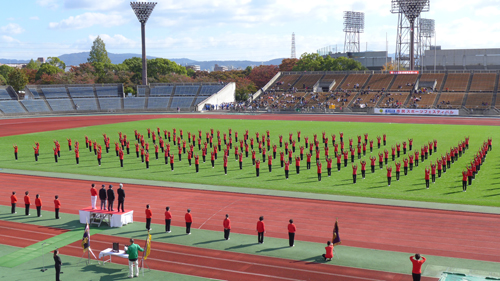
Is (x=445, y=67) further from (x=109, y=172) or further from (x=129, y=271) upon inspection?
(x=129, y=271)

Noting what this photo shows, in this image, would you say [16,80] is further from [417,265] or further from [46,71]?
[417,265]

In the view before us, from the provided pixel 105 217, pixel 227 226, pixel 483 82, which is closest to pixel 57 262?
pixel 105 217

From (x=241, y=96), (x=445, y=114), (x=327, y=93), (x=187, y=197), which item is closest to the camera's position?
(x=187, y=197)

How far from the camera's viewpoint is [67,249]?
1188cm

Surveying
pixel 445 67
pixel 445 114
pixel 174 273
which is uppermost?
pixel 445 67

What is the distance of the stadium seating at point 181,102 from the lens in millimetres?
66375

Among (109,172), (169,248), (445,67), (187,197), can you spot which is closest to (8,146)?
A: (109,172)

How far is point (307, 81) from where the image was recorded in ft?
241

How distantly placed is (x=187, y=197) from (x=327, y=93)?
52356 mm

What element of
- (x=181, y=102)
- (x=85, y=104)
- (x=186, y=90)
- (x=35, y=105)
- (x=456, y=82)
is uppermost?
(x=456, y=82)

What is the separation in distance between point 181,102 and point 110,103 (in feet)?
34.9

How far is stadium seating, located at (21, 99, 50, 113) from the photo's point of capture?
61.4 meters

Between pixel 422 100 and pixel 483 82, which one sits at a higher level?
pixel 483 82

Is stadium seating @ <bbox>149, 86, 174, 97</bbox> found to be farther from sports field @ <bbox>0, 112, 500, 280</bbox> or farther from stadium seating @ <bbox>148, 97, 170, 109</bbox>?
sports field @ <bbox>0, 112, 500, 280</bbox>
